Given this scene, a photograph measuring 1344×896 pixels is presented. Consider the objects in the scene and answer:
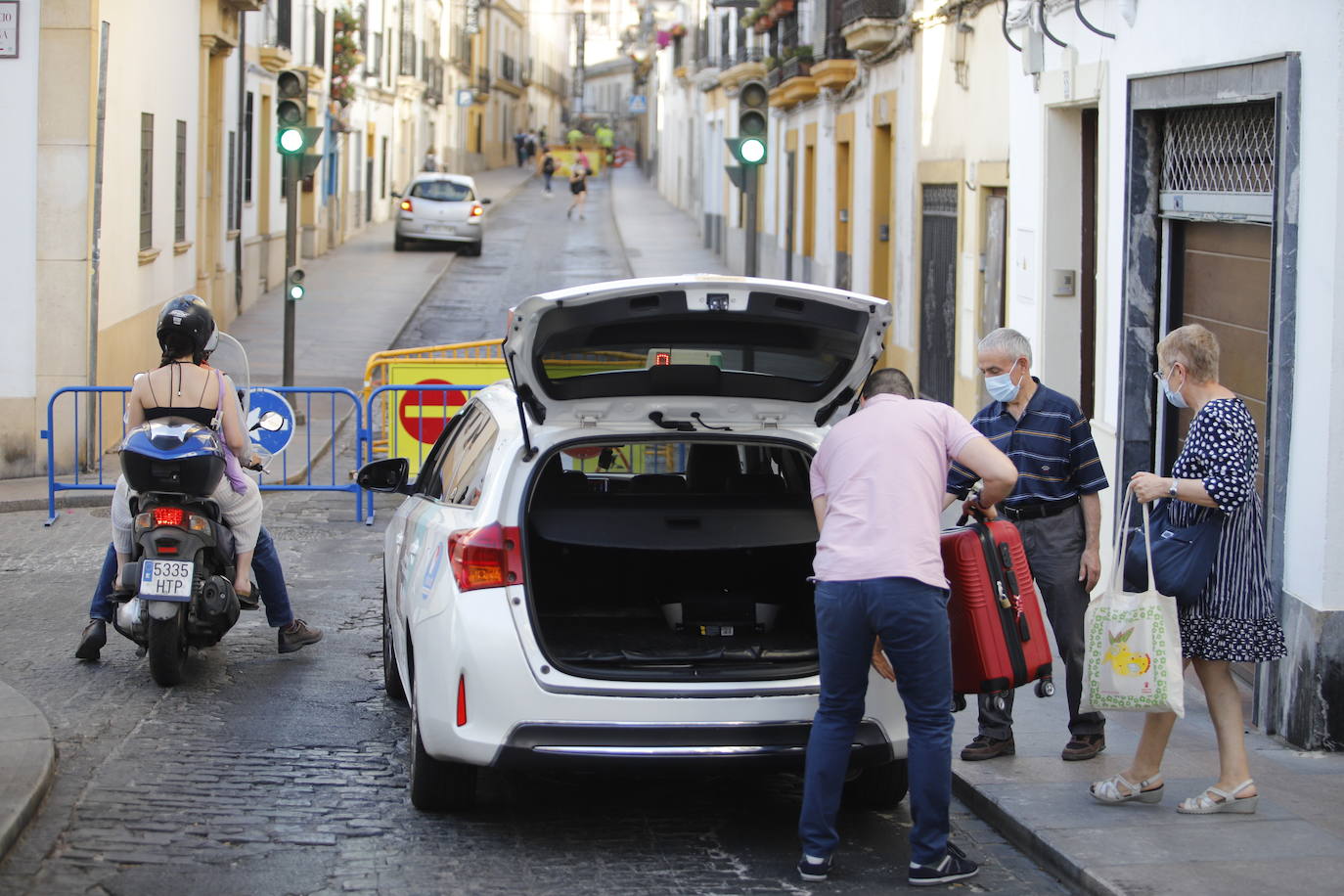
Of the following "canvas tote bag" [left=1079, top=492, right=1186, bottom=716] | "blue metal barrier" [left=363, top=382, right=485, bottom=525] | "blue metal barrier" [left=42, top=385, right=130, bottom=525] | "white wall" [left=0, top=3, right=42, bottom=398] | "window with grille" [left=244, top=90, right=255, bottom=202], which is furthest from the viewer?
"window with grille" [left=244, top=90, right=255, bottom=202]

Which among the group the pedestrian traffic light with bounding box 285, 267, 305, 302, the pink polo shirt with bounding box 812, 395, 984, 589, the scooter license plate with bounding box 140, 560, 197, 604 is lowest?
the scooter license plate with bounding box 140, 560, 197, 604

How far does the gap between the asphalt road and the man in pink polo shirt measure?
0.90 ft

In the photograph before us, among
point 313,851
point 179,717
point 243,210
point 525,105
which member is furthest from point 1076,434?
point 525,105

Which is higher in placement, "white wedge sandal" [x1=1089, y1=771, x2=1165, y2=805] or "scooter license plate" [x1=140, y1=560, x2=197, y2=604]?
"scooter license plate" [x1=140, y1=560, x2=197, y2=604]

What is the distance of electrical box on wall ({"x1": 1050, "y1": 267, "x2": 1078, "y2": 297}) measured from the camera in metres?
11.3

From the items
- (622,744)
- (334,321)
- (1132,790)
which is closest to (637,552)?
(622,744)

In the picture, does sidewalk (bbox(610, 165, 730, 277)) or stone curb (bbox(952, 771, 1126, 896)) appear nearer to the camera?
stone curb (bbox(952, 771, 1126, 896))

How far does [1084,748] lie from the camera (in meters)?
6.80

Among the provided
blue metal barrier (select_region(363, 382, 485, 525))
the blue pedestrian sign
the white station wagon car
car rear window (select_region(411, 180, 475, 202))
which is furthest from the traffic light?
car rear window (select_region(411, 180, 475, 202))

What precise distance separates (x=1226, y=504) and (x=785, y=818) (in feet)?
5.95

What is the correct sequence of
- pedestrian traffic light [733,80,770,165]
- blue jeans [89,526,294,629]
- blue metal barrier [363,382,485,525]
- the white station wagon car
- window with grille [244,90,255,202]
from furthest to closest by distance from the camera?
window with grille [244,90,255,202], pedestrian traffic light [733,80,770,165], blue metal barrier [363,382,485,525], blue jeans [89,526,294,629], the white station wagon car

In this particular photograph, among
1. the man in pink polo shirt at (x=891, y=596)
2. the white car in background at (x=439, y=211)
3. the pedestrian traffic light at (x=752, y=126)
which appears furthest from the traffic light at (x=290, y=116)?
the white car in background at (x=439, y=211)

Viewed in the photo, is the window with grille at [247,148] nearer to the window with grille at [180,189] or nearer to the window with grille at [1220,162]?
the window with grille at [180,189]

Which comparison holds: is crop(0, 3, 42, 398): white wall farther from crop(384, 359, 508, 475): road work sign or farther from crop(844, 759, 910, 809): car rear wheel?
crop(844, 759, 910, 809): car rear wheel
